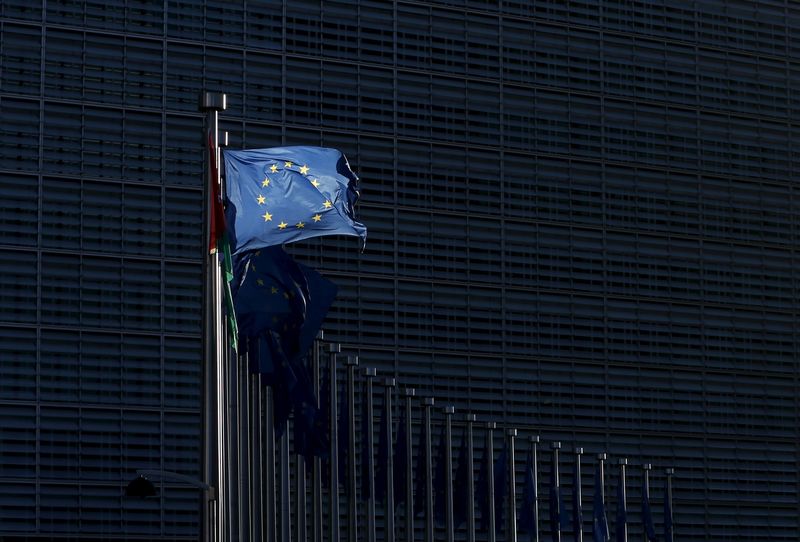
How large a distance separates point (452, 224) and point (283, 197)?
60.9m

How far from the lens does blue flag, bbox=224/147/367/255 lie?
41.8 metres

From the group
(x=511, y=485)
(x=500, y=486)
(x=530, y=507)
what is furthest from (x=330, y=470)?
(x=530, y=507)

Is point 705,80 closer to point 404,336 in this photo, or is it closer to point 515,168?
point 515,168

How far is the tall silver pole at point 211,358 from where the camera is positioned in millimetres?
36469

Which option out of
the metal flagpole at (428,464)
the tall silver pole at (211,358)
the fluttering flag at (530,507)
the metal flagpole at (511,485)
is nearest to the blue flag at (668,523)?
the fluttering flag at (530,507)

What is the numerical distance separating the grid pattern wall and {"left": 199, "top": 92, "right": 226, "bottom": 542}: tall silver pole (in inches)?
2124

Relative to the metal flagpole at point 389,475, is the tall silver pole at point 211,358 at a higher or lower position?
higher

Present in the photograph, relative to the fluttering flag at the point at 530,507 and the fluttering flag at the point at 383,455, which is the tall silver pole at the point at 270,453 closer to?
the fluttering flag at the point at 383,455

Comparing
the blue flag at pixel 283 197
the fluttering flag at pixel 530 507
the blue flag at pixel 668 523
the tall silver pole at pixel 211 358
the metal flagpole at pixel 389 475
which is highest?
the blue flag at pixel 283 197

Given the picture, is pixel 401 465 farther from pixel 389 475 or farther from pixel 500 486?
pixel 500 486

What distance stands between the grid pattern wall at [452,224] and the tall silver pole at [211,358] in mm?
53940

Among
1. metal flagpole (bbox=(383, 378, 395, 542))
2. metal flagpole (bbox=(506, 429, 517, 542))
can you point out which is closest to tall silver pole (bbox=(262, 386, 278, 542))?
metal flagpole (bbox=(383, 378, 395, 542))

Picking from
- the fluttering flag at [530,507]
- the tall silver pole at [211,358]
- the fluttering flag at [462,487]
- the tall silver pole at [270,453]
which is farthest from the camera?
the fluttering flag at [530,507]

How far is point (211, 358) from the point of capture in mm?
37469
